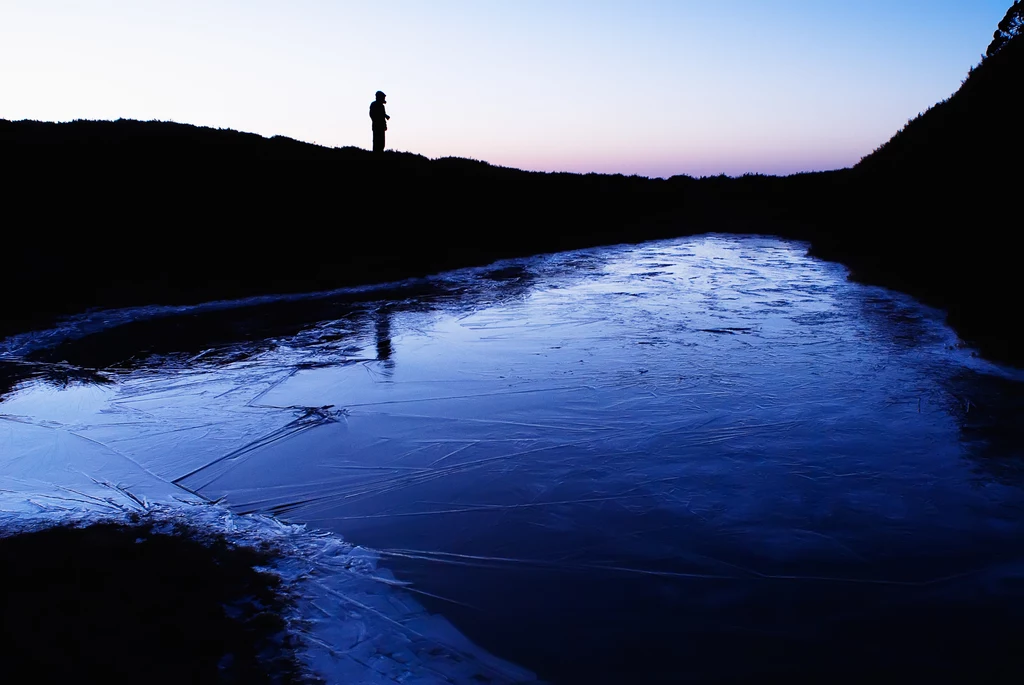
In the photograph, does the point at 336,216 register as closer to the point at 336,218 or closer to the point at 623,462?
the point at 336,218

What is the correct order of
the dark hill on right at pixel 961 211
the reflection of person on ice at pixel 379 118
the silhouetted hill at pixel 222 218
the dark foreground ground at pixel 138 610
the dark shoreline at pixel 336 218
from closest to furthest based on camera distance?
the dark foreground ground at pixel 138 610 → the dark hill on right at pixel 961 211 → the dark shoreline at pixel 336 218 → the silhouetted hill at pixel 222 218 → the reflection of person on ice at pixel 379 118

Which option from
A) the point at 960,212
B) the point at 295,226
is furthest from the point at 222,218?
the point at 960,212

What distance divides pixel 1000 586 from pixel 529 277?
9.87 meters

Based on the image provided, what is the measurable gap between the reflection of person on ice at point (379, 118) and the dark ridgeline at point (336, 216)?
0.49 m

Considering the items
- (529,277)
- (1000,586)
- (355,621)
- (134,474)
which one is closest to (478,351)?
(134,474)

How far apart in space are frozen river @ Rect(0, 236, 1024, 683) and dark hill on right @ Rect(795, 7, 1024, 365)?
655 mm

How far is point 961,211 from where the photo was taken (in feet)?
31.5

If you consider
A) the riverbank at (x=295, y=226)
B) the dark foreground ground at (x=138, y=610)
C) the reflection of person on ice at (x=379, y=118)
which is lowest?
the dark foreground ground at (x=138, y=610)

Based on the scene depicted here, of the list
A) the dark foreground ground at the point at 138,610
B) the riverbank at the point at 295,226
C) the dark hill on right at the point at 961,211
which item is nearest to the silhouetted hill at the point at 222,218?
the riverbank at the point at 295,226

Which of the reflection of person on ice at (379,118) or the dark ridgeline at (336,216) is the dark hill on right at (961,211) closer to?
the dark ridgeline at (336,216)

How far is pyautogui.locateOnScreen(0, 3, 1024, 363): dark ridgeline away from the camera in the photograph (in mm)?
8938

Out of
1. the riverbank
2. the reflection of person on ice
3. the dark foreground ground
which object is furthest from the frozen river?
the reflection of person on ice

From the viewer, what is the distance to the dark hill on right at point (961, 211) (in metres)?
7.77

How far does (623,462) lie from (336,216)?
11374 millimetres
